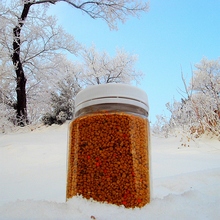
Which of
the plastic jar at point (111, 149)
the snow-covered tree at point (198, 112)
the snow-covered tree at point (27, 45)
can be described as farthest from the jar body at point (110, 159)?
the snow-covered tree at point (27, 45)

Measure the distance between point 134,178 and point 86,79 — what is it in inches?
282

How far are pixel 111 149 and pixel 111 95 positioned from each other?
0.11 metres

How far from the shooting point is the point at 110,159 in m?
0.39

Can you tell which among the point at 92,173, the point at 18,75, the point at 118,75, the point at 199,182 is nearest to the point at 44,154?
the point at 199,182

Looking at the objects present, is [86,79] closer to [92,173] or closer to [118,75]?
[118,75]

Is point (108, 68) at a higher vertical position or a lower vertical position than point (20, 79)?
higher

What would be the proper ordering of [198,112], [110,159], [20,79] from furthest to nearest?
[20,79]
[198,112]
[110,159]

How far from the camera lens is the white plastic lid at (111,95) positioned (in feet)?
1.45

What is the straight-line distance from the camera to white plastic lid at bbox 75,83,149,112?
44cm

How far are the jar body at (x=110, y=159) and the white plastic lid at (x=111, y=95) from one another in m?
0.01

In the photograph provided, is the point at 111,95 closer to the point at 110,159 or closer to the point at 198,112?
the point at 110,159

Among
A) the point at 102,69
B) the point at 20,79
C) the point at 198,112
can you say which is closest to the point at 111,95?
the point at 198,112

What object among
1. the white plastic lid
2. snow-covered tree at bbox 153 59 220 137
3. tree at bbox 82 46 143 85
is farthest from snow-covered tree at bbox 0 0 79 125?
the white plastic lid

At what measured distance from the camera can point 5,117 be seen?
4.18m
